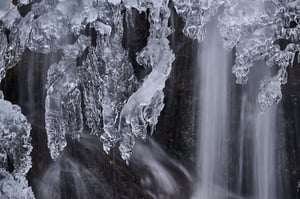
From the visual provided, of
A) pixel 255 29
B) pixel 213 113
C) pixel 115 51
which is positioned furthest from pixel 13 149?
pixel 255 29

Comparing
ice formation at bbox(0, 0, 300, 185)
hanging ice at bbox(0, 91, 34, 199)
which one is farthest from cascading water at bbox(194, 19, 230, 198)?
hanging ice at bbox(0, 91, 34, 199)

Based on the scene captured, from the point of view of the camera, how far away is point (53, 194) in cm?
298

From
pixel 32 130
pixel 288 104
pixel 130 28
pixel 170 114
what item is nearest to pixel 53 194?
pixel 32 130

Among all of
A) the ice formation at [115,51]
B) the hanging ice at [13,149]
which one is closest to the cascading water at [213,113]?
the ice formation at [115,51]

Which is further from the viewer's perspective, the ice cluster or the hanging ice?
the hanging ice

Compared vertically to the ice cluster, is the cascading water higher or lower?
lower

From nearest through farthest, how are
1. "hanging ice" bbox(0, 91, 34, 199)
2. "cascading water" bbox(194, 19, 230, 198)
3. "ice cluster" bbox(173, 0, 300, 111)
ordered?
1. "ice cluster" bbox(173, 0, 300, 111)
2. "cascading water" bbox(194, 19, 230, 198)
3. "hanging ice" bbox(0, 91, 34, 199)

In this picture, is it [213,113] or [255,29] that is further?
[213,113]

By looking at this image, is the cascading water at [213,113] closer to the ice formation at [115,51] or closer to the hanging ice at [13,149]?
the ice formation at [115,51]

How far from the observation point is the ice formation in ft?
8.16

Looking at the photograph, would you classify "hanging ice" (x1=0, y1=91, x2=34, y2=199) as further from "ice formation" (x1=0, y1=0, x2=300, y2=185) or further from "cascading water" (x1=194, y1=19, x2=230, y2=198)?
"cascading water" (x1=194, y1=19, x2=230, y2=198)

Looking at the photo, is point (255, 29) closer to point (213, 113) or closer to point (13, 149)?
point (213, 113)

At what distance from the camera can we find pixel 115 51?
266cm

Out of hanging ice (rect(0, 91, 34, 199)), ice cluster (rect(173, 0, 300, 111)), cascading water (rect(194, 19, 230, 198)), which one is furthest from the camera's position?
hanging ice (rect(0, 91, 34, 199))
